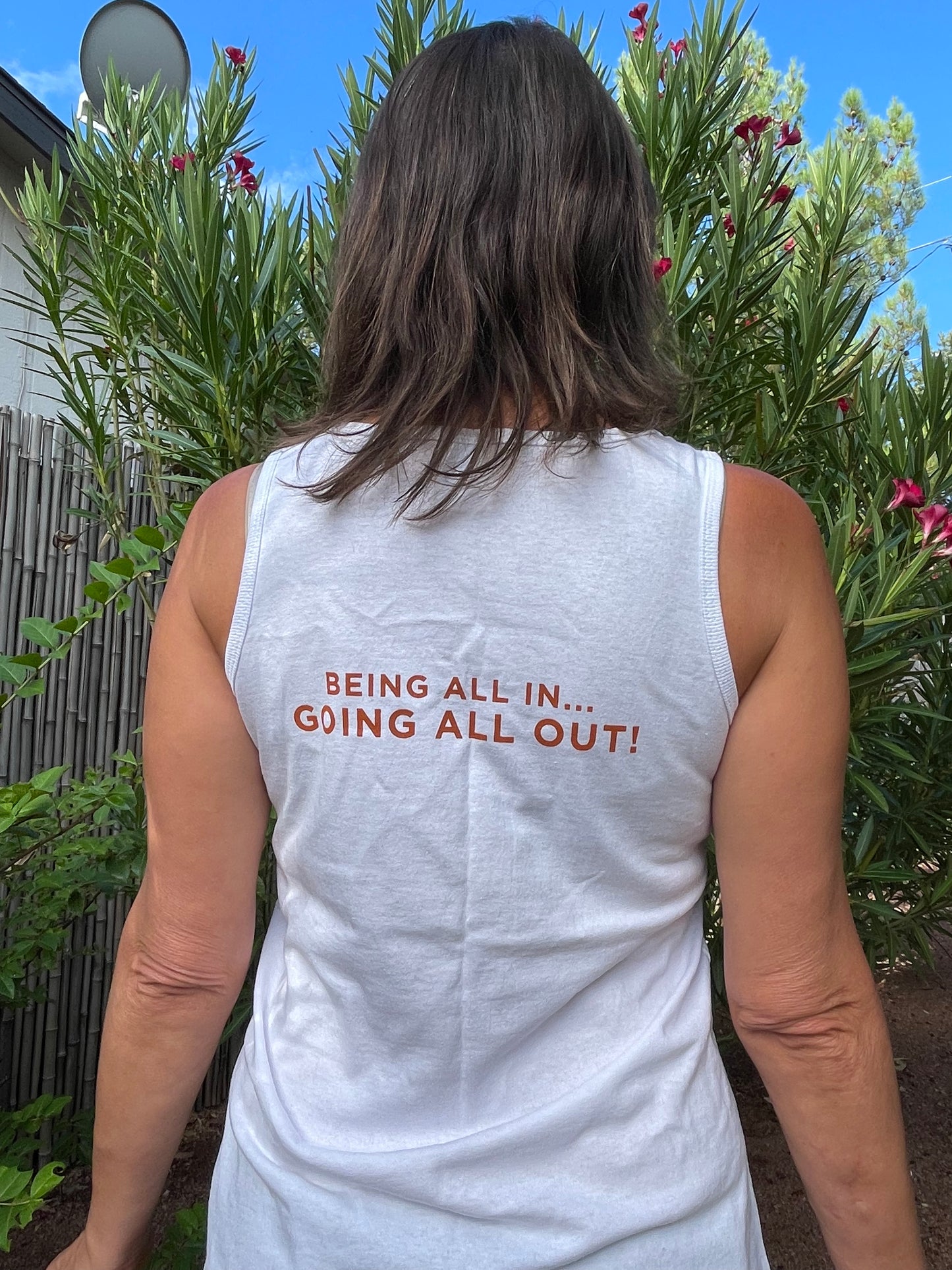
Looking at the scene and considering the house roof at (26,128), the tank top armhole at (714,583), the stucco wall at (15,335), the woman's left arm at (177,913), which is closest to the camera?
the tank top armhole at (714,583)

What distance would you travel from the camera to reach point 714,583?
2.51 feet

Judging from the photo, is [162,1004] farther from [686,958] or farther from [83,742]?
[83,742]

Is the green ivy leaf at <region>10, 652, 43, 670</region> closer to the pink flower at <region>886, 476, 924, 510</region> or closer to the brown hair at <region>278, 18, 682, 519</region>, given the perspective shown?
the brown hair at <region>278, 18, 682, 519</region>

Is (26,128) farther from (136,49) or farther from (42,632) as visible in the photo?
(42,632)

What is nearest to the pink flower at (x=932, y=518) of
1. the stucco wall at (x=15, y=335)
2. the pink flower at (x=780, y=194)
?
the pink flower at (x=780, y=194)

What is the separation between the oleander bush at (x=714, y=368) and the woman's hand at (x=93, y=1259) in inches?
30.6

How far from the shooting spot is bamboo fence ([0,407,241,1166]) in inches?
119

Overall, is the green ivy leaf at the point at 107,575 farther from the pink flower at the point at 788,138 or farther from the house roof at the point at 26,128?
the house roof at the point at 26,128

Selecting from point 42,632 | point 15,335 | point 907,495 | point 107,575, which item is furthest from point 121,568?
point 15,335

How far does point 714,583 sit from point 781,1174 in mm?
2855

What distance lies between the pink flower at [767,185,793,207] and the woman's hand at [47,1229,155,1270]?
7.16ft

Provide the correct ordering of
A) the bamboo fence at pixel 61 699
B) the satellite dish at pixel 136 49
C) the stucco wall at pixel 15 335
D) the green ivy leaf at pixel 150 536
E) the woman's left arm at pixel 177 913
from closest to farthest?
1. the woman's left arm at pixel 177 913
2. the green ivy leaf at pixel 150 536
3. the bamboo fence at pixel 61 699
4. the satellite dish at pixel 136 49
5. the stucco wall at pixel 15 335

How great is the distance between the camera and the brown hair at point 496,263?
82cm

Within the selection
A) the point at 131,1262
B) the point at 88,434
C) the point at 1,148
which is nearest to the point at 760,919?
the point at 131,1262
